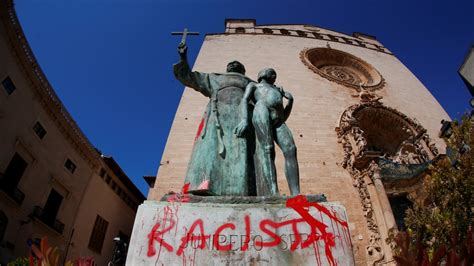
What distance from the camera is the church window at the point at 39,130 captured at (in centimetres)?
1289

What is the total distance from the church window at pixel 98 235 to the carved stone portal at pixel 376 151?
13737 millimetres

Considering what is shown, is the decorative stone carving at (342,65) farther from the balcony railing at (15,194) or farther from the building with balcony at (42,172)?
the balcony railing at (15,194)

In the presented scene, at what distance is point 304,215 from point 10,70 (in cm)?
1427

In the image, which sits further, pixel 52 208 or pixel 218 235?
pixel 52 208

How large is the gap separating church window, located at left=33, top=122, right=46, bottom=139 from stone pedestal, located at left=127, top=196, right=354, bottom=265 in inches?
552

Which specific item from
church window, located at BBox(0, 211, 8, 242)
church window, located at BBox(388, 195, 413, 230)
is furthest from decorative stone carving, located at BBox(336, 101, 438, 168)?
church window, located at BBox(0, 211, 8, 242)

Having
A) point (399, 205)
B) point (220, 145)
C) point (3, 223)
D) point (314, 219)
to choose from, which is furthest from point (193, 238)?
point (3, 223)

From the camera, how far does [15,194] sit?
37.4 feet

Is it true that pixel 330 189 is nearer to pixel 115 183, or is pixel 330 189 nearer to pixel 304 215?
pixel 304 215

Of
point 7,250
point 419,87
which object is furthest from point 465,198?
point 7,250

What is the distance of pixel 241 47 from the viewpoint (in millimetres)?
15414

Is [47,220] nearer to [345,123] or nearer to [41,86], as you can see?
[41,86]

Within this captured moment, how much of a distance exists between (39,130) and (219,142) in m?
13.8

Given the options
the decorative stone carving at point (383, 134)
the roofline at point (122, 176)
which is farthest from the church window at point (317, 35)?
the roofline at point (122, 176)
